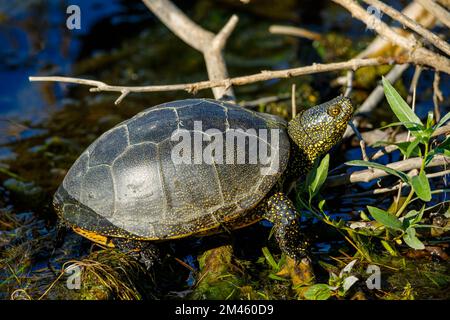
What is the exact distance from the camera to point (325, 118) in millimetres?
4164

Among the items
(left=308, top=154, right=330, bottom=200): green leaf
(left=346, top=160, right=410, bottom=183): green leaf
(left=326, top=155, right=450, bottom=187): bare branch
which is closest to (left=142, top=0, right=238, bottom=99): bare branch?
(left=326, top=155, right=450, bottom=187): bare branch

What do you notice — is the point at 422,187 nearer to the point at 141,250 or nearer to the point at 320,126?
the point at 320,126

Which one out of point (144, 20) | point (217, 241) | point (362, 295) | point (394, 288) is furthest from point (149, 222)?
point (144, 20)

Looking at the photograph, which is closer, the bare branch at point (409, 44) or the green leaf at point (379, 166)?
the green leaf at point (379, 166)

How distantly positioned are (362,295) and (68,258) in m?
2.20

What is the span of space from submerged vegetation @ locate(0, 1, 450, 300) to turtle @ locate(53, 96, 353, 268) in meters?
0.23

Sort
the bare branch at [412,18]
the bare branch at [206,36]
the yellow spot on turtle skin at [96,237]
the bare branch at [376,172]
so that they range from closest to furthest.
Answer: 1. the yellow spot on turtle skin at [96,237]
2. the bare branch at [376,172]
3. the bare branch at [206,36]
4. the bare branch at [412,18]

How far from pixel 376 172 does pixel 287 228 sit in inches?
37.2

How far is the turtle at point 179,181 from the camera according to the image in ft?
12.3

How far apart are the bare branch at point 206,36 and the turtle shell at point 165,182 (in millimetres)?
1260

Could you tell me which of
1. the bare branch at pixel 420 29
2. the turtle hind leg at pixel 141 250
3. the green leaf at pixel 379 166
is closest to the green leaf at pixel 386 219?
the green leaf at pixel 379 166

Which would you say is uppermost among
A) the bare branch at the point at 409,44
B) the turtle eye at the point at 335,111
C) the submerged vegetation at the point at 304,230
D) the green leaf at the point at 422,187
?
the bare branch at the point at 409,44

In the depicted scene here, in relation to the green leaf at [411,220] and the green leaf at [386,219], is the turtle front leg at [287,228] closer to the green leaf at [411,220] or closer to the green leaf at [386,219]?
the green leaf at [386,219]

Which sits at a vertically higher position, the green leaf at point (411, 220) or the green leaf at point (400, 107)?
the green leaf at point (400, 107)
